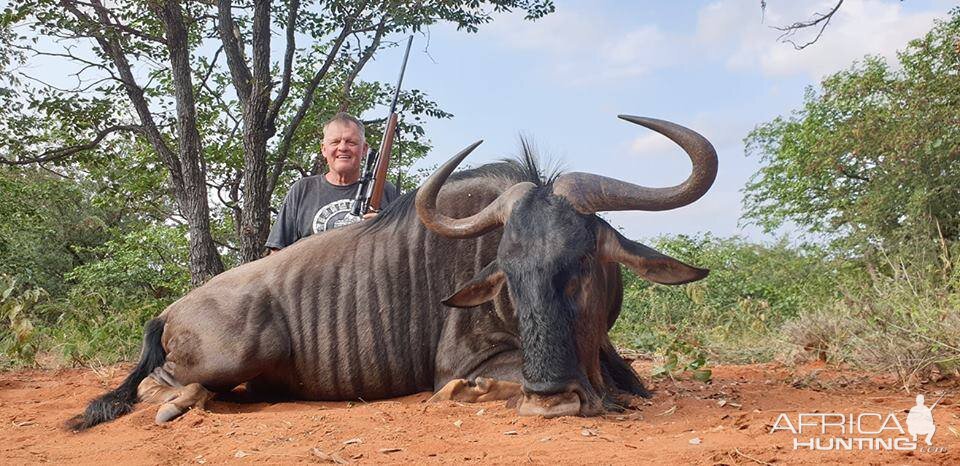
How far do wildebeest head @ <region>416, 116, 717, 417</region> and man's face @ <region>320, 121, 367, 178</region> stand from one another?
8.22 feet

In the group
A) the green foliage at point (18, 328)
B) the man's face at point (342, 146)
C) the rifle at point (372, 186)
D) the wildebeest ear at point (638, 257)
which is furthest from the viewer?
the green foliage at point (18, 328)

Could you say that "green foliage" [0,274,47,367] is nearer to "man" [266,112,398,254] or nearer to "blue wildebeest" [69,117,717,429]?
"man" [266,112,398,254]

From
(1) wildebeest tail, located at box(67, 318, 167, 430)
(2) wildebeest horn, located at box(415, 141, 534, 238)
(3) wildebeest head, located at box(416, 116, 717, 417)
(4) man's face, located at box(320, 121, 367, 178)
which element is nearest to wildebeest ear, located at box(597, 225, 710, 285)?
(3) wildebeest head, located at box(416, 116, 717, 417)

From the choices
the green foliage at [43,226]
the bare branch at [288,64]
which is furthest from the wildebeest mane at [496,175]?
the green foliage at [43,226]

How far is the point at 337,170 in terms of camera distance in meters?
7.03

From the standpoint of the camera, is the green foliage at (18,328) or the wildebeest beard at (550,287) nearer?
the wildebeest beard at (550,287)

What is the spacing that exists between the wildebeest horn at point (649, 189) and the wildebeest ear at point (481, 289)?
1.77ft

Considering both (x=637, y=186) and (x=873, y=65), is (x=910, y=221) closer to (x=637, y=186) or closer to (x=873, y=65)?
(x=637, y=186)

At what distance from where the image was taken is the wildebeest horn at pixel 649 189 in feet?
13.5

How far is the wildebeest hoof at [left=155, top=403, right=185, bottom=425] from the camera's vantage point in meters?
4.69

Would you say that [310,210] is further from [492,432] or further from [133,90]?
[133,90]

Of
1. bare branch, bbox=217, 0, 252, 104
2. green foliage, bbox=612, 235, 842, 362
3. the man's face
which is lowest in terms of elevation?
green foliage, bbox=612, 235, 842, 362

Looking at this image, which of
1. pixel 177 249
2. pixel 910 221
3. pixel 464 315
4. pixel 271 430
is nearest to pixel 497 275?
pixel 464 315

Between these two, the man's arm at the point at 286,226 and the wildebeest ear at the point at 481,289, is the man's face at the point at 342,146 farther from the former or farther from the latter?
the wildebeest ear at the point at 481,289
